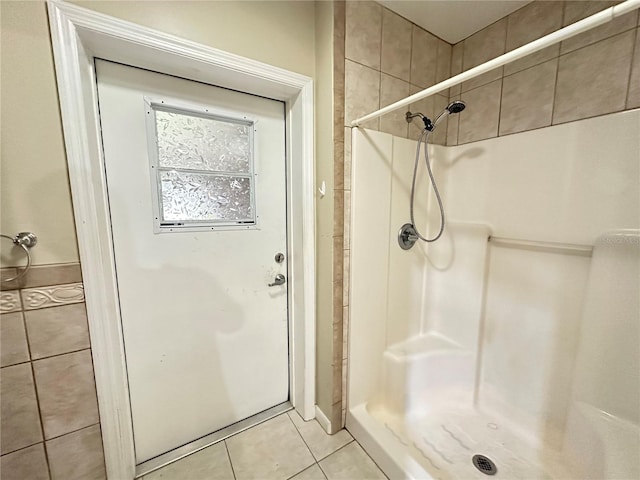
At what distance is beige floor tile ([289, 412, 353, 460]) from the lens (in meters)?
1.28

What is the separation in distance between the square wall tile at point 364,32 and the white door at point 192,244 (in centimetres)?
43

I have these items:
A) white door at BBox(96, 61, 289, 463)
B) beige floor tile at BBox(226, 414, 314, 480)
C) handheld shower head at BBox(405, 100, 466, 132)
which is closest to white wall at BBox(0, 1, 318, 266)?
white door at BBox(96, 61, 289, 463)

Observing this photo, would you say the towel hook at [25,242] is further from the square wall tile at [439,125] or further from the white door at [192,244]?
the square wall tile at [439,125]

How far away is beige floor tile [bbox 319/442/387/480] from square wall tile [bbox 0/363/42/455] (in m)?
1.15

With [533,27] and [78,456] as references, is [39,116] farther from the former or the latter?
[533,27]

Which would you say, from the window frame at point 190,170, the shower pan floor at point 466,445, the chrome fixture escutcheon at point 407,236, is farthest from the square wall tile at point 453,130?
the shower pan floor at point 466,445

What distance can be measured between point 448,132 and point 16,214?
2.01 metres

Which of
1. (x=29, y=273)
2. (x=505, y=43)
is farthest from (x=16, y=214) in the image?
(x=505, y=43)

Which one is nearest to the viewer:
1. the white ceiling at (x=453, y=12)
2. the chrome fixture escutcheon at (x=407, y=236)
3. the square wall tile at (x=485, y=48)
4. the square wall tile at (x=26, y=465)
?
the square wall tile at (x=26, y=465)

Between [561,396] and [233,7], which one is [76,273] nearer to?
[233,7]

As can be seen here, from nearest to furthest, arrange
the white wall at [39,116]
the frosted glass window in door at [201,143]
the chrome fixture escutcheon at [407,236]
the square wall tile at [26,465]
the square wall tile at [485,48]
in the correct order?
the white wall at [39,116], the square wall tile at [26,465], the frosted glass window in door at [201,143], the square wall tile at [485,48], the chrome fixture escutcheon at [407,236]

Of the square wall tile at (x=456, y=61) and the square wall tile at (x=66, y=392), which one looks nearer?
the square wall tile at (x=66, y=392)

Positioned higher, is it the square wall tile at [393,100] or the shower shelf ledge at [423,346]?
the square wall tile at [393,100]

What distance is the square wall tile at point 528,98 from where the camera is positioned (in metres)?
1.17
